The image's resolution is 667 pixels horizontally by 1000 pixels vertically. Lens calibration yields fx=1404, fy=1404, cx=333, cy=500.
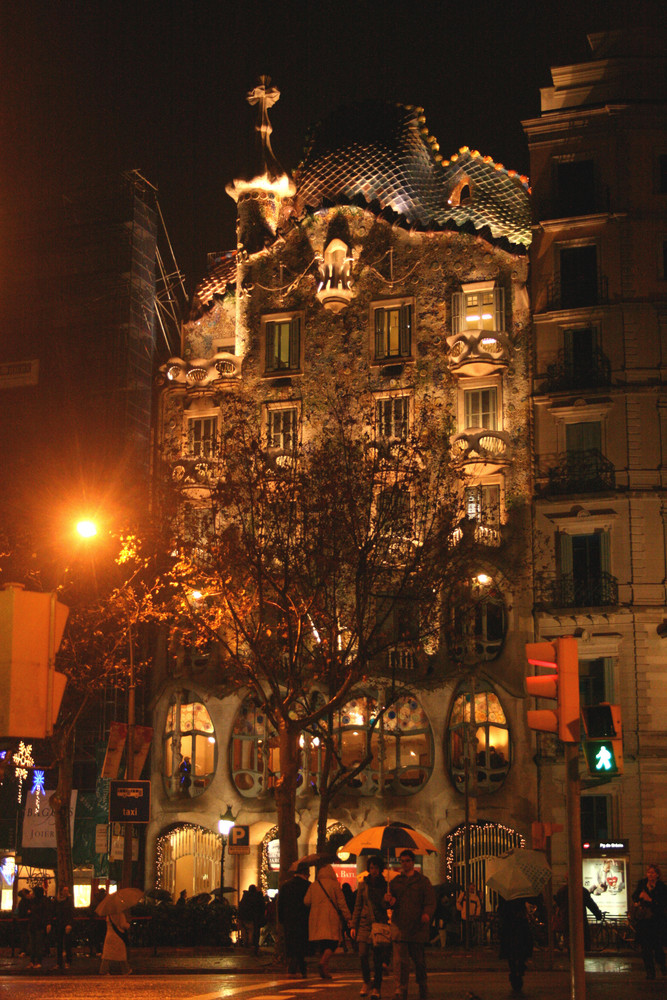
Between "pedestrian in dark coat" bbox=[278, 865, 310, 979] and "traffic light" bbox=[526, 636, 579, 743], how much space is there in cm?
865

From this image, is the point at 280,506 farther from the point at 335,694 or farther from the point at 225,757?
the point at 225,757

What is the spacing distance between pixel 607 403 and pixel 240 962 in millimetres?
22529

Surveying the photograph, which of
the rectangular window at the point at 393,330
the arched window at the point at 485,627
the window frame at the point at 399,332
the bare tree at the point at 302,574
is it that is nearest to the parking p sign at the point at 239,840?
the bare tree at the point at 302,574

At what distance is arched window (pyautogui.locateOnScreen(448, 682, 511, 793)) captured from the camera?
4353cm

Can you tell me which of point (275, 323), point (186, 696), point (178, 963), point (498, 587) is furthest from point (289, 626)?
point (275, 323)

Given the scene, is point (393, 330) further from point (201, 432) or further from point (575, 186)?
point (201, 432)

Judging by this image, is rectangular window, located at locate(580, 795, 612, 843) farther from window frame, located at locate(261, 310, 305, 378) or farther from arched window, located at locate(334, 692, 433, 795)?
window frame, located at locate(261, 310, 305, 378)

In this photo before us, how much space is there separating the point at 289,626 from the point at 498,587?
13974 millimetres

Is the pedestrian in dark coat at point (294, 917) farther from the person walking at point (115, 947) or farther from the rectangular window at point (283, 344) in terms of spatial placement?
the rectangular window at point (283, 344)

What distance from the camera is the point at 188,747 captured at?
47.7 metres

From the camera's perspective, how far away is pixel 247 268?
5181 centimetres

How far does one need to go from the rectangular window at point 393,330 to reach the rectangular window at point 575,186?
6.30 meters

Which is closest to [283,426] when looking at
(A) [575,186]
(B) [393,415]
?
(B) [393,415]

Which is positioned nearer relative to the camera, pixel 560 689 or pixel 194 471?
pixel 560 689
